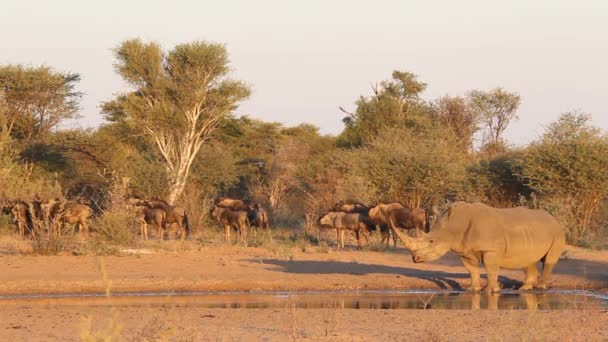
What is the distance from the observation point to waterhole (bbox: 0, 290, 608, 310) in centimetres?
1541

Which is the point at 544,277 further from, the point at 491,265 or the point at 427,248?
the point at 427,248

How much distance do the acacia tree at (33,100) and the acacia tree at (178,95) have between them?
8.31 ft

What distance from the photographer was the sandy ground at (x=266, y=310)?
37.3ft

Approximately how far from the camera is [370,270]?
20.8 metres

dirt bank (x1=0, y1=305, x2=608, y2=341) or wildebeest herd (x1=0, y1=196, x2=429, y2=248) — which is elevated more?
wildebeest herd (x1=0, y1=196, x2=429, y2=248)

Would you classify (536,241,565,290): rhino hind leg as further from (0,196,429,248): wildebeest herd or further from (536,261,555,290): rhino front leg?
(0,196,429,248): wildebeest herd

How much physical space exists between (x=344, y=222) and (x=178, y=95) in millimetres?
18154

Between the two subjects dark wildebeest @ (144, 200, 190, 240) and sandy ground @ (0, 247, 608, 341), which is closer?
sandy ground @ (0, 247, 608, 341)

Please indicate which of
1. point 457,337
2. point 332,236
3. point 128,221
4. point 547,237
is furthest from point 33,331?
point 332,236

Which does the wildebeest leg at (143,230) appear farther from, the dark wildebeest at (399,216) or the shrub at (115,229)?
the dark wildebeest at (399,216)

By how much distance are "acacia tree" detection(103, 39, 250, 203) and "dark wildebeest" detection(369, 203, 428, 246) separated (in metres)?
16.7

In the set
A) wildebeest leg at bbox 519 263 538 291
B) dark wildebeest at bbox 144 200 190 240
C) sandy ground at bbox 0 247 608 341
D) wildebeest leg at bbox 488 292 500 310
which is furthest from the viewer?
dark wildebeest at bbox 144 200 190 240

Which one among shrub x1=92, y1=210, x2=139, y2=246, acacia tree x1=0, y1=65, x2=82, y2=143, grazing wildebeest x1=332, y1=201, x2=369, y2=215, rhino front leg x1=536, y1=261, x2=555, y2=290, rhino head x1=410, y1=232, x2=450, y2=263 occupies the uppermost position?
acacia tree x1=0, y1=65, x2=82, y2=143

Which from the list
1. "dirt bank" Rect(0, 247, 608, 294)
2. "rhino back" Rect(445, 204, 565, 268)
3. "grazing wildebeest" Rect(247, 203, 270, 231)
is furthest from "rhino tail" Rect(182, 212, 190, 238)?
"rhino back" Rect(445, 204, 565, 268)
